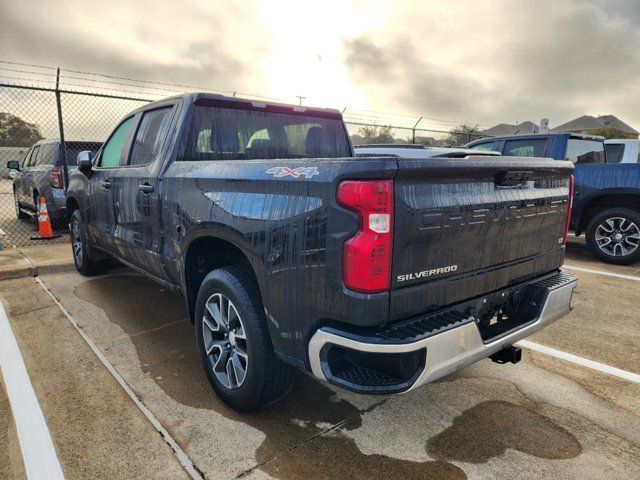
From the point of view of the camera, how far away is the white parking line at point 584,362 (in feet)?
10.3

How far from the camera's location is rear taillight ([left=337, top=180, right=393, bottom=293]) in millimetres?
1807

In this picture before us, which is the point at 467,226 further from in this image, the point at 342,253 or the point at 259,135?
the point at 259,135

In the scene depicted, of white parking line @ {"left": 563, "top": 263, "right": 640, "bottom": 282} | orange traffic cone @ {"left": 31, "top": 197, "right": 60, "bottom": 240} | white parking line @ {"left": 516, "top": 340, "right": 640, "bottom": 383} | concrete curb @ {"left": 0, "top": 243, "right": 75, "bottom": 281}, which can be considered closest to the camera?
white parking line @ {"left": 516, "top": 340, "right": 640, "bottom": 383}

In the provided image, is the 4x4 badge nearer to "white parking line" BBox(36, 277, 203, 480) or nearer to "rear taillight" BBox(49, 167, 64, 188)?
"white parking line" BBox(36, 277, 203, 480)

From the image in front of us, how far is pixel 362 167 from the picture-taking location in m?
1.81

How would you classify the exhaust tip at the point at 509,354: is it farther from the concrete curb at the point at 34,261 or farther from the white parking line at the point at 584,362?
the concrete curb at the point at 34,261

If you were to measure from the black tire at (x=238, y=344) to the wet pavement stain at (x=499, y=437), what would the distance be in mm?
937

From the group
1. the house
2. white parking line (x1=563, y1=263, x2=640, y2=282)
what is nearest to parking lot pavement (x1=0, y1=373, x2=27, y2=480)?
white parking line (x1=563, y1=263, x2=640, y2=282)

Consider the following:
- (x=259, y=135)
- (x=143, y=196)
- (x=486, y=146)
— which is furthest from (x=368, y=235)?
(x=486, y=146)

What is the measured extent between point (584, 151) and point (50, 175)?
30.2ft

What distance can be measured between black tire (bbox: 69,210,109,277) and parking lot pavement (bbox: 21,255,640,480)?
1834mm

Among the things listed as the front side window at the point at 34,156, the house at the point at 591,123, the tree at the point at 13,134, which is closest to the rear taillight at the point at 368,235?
the front side window at the point at 34,156

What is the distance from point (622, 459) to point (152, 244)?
10.7 feet

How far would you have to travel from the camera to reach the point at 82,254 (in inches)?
213
